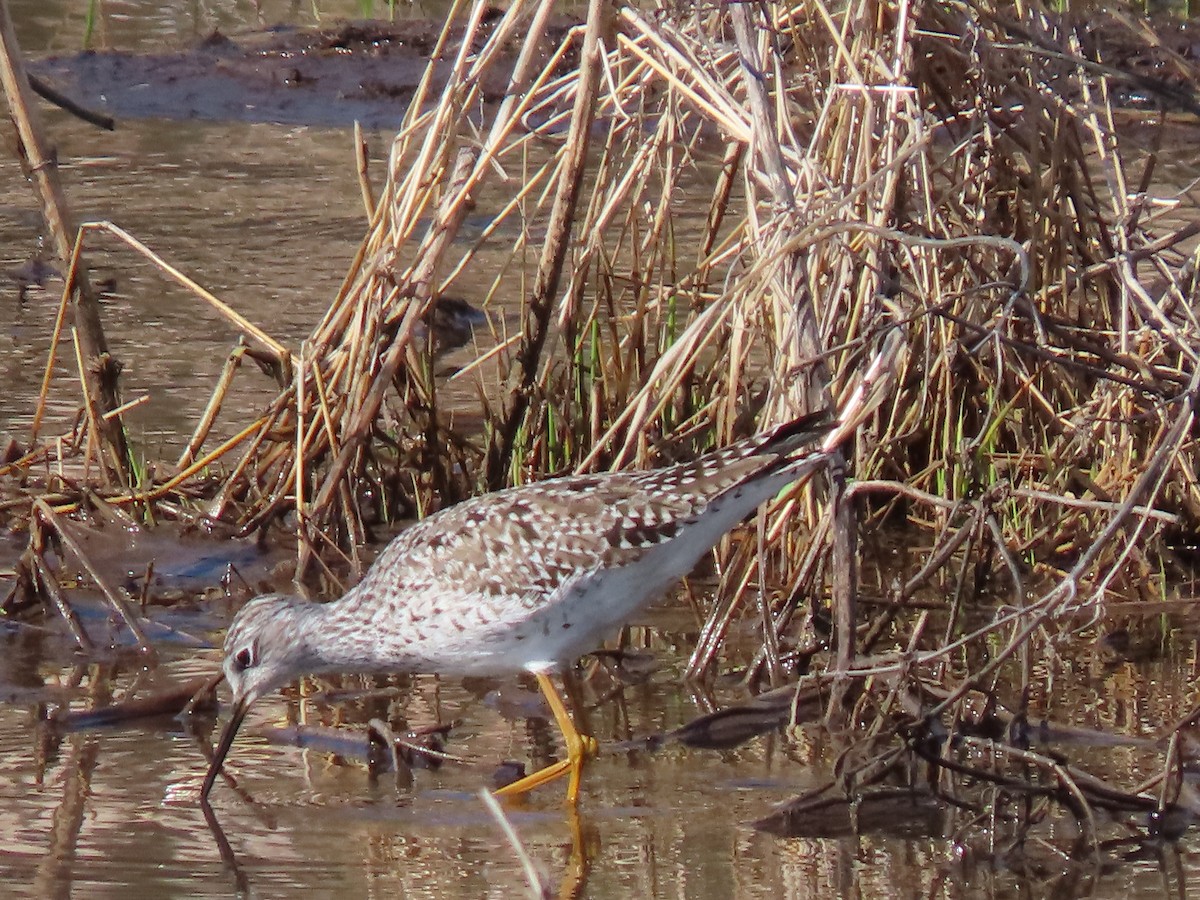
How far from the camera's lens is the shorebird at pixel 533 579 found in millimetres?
6078

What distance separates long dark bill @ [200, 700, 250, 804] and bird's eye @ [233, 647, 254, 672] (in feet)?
0.36

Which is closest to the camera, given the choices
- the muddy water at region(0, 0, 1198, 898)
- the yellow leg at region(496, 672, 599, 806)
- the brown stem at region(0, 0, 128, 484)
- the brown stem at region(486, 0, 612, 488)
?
the muddy water at region(0, 0, 1198, 898)

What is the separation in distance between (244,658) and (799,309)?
199cm

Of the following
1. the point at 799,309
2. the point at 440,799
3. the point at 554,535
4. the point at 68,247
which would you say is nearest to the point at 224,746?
the point at 440,799

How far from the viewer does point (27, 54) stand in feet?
52.2

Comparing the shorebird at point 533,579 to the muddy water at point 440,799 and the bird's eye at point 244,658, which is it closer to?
the bird's eye at point 244,658

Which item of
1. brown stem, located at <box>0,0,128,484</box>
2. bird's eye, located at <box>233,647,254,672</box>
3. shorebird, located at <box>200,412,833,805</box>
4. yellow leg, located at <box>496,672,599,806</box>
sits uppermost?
brown stem, located at <box>0,0,128,484</box>

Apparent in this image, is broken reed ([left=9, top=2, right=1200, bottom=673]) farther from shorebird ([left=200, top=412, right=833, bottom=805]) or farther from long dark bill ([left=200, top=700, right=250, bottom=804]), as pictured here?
long dark bill ([left=200, top=700, right=250, bottom=804])

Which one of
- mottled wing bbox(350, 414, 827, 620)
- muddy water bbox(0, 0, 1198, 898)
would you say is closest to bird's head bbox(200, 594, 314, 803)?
muddy water bbox(0, 0, 1198, 898)

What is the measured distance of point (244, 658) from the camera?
6023mm

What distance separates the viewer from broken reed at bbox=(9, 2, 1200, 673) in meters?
6.20

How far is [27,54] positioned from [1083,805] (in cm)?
1308

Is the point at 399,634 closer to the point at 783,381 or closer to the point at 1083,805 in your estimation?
the point at 783,381

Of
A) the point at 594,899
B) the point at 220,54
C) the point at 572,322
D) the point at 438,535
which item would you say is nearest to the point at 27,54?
the point at 220,54
